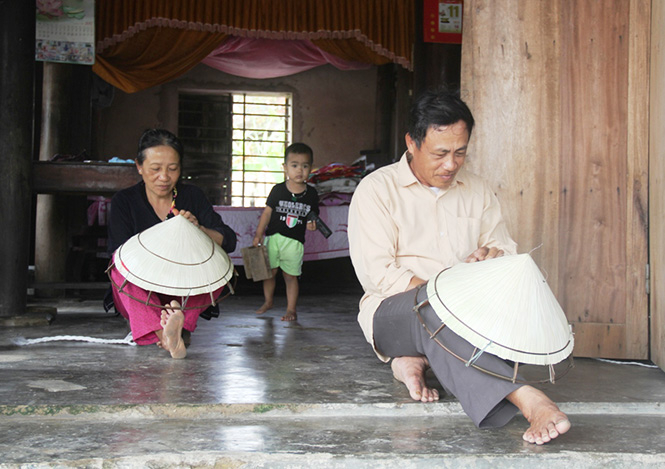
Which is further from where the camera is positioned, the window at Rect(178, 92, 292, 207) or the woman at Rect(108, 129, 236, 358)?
the window at Rect(178, 92, 292, 207)

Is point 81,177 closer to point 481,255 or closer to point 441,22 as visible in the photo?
point 481,255

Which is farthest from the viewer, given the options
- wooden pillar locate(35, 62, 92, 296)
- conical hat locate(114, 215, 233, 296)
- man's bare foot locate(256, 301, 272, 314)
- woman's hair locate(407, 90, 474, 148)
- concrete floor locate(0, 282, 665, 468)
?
wooden pillar locate(35, 62, 92, 296)

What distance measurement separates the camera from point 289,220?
4582mm

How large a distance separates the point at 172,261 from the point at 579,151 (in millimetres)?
1769

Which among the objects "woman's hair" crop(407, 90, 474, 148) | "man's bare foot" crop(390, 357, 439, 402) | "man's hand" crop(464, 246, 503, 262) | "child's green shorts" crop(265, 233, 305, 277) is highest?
"woman's hair" crop(407, 90, 474, 148)

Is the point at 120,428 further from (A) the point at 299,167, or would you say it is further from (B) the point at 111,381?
(A) the point at 299,167

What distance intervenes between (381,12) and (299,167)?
3474 millimetres

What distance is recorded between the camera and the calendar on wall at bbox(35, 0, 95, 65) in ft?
15.7

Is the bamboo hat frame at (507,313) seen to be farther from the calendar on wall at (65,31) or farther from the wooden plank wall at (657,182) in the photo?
the calendar on wall at (65,31)

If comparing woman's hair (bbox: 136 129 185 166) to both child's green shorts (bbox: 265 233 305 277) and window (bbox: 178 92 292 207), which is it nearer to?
child's green shorts (bbox: 265 233 305 277)

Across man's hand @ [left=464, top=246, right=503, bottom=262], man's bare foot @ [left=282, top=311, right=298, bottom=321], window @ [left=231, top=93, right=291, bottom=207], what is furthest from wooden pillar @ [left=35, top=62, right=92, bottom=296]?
man's hand @ [left=464, top=246, right=503, bottom=262]

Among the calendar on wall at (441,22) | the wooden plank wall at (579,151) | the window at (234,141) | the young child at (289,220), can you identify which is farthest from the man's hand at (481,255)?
the window at (234,141)

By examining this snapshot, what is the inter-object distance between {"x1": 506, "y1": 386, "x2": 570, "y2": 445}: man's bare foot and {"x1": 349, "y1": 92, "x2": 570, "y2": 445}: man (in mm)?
215

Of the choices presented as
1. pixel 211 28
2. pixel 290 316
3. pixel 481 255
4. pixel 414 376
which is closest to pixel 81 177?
pixel 290 316
